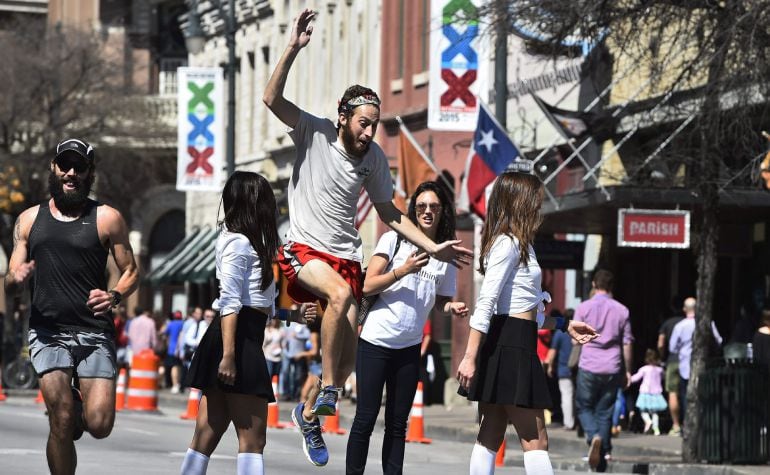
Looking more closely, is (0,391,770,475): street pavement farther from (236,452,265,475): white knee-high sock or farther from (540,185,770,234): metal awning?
(236,452,265,475): white knee-high sock

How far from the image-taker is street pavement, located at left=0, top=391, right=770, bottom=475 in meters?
16.5

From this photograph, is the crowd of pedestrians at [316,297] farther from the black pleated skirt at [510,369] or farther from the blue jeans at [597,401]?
the blue jeans at [597,401]

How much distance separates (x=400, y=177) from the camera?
112 ft

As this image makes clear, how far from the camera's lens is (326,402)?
1057 centimetres

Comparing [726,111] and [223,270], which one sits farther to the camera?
[726,111]

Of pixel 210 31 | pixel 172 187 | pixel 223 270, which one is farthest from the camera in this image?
pixel 172 187

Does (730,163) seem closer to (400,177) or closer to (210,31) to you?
(400,177)

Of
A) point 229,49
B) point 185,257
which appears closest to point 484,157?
point 229,49

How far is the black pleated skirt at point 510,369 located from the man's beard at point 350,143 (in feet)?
3.67

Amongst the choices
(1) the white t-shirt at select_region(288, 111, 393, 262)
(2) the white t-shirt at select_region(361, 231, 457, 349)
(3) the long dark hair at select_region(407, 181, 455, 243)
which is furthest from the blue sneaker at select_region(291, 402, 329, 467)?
(3) the long dark hair at select_region(407, 181, 455, 243)

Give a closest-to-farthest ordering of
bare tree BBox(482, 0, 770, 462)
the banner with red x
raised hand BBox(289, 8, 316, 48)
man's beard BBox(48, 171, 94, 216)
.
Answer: raised hand BBox(289, 8, 316, 48) → man's beard BBox(48, 171, 94, 216) → bare tree BBox(482, 0, 770, 462) → the banner with red x

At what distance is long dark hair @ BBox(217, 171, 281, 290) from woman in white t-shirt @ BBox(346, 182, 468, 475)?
2.62ft

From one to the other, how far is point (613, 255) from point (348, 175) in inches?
780

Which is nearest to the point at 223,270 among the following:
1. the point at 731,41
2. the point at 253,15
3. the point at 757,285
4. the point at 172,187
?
the point at 731,41
